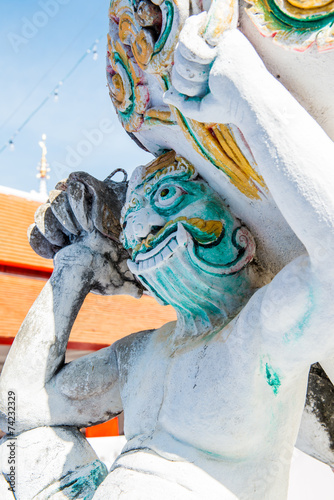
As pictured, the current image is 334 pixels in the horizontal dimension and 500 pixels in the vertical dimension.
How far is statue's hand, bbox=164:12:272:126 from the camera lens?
3.25 ft

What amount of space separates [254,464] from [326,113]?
2.63 feet

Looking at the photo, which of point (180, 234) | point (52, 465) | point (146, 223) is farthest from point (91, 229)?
point (52, 465)

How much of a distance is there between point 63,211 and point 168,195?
1.66 feet

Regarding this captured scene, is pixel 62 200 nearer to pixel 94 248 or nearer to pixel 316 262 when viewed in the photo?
pixel 94 248

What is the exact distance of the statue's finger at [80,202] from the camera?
166cm

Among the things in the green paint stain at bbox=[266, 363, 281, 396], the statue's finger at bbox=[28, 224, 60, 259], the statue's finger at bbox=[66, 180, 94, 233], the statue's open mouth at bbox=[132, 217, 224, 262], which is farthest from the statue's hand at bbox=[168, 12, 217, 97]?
the statue's finger at bbox=[28, 224, 60, 259]

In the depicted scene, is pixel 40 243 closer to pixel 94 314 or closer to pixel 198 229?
pixel 198 229

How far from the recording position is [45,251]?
6.21 ft

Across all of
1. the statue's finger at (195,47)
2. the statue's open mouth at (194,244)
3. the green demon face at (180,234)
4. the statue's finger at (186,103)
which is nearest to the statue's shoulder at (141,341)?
the green demon face at (180,234)

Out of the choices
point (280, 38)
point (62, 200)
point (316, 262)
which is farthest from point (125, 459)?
point (280, 38)

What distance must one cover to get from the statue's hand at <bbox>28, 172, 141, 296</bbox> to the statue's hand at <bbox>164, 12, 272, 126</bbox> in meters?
0.70

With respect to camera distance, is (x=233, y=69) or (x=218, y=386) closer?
(x=233, y=69)

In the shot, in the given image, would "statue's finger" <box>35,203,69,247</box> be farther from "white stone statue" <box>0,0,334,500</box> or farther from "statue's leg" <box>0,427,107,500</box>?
"statue's leg" <box>0,427,107,500</box>

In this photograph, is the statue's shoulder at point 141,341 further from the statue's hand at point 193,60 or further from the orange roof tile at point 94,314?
the orange roof tile at point 94,314
